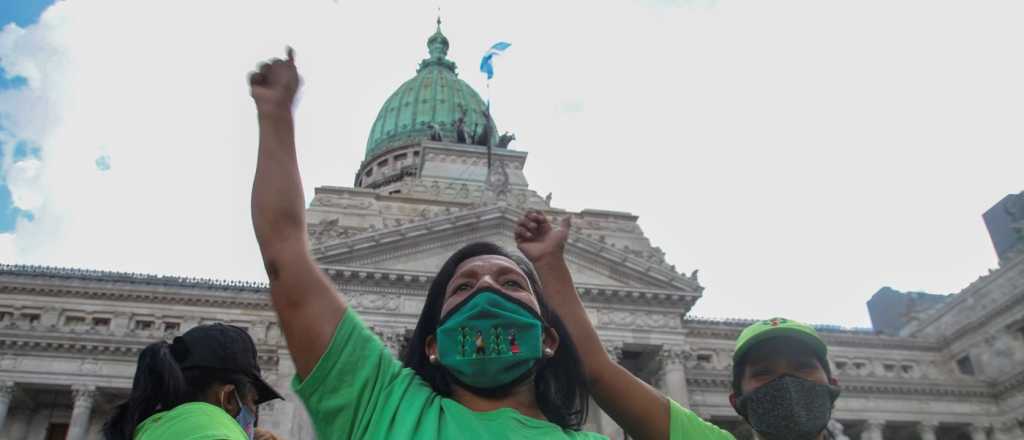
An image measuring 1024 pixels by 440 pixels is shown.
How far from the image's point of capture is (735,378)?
4469 millimetres

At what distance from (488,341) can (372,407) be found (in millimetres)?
522

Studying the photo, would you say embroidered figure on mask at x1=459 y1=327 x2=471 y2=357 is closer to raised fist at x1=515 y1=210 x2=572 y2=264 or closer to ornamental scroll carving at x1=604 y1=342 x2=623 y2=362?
raised fist at x1=515 y1=210 x2=572 y2=264

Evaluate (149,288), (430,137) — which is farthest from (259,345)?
(430,137)

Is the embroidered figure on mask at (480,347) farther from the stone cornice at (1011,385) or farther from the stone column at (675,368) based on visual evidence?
the stone cornice at (1011,385)

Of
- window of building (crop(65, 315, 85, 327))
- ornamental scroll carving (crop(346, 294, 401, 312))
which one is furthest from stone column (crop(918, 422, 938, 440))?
window of building (crop(65, 315, 85, 327))

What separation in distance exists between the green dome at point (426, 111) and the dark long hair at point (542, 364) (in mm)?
51779

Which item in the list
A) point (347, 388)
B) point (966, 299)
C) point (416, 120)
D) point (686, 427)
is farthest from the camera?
point (416, 120)

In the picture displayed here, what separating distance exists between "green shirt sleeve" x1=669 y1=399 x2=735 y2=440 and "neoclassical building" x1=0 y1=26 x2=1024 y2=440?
68.2 feet

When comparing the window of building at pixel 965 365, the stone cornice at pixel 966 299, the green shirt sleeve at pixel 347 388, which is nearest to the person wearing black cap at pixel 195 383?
the green shirt sleeve at pixel 347 388

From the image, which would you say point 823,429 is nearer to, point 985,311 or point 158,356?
point 158,356

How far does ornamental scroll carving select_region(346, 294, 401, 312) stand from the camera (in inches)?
1011

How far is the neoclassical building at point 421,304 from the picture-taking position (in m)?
25.0

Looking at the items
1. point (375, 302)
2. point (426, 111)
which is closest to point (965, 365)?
point (375, 302)

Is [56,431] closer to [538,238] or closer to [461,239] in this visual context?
[461,239]
